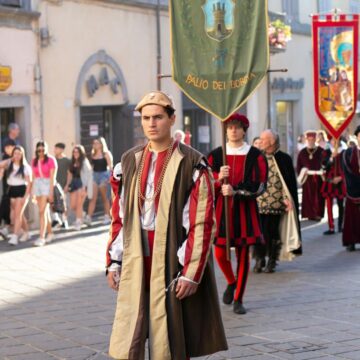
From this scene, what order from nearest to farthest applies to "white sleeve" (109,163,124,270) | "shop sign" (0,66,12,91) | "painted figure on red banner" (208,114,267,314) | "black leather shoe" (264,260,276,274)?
"white sleeve" (109,163,124,270), "painted figure on red banner" (208,114,267,314), "black leather shoe" (264,260,276,274), "shop sign" (0,66,12,91)

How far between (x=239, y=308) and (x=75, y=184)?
28.3 ft

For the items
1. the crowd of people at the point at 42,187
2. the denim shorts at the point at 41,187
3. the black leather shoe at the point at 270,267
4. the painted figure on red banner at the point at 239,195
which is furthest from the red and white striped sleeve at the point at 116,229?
the denim shorts at the point at 41,187

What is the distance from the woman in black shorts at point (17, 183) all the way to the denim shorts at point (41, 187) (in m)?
0.13

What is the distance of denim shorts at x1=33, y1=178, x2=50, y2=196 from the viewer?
15180 millimetres

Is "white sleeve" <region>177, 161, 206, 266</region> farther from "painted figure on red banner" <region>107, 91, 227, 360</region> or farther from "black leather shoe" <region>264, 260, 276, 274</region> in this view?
"black leather shoe" <region>264, 260, 276, 274</region>

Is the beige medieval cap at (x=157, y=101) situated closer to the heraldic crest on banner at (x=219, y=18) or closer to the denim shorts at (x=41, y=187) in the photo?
the heraldic crest on banner at (x=219, y=18)

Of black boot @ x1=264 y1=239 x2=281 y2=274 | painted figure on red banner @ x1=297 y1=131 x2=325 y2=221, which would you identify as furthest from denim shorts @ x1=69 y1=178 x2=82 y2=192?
black boot @ x1=264 y1=239 x2=281 y2=274

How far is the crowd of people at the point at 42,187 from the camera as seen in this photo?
49.6 ft

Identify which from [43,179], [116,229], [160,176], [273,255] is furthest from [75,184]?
[160,176]

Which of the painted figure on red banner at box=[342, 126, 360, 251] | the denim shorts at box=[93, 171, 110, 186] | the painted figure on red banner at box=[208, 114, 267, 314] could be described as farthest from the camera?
the denim shorts at box=[93, 171, 110, 186]

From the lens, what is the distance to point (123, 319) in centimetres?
562

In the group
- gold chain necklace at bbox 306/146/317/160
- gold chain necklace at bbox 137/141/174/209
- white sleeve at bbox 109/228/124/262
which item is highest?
gold chain necklace at bbox 137/141/174/209

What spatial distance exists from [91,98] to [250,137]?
8025 mm

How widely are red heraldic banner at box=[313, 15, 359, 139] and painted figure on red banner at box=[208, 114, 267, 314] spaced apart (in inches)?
274
